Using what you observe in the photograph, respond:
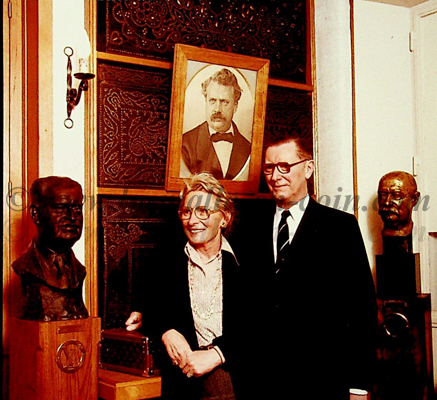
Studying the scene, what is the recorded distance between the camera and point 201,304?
2.88 m

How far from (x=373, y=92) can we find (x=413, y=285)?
147cm

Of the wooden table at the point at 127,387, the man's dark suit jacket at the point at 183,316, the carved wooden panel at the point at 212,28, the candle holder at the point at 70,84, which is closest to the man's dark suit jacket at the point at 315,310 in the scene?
the man's dark suit jacket at the point at 183,316

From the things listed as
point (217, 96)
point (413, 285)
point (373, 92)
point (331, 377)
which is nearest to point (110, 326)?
point (331, 377)

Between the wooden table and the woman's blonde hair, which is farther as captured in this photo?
the woman's blonde hair

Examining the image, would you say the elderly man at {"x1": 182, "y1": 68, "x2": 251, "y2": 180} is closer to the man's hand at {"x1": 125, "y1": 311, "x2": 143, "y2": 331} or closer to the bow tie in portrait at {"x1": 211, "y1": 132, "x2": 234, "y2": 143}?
the bow tie in portrait at {"x1": 211, "y1": 132, "x2": 234, "y2": 143}

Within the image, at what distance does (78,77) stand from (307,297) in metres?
1.62

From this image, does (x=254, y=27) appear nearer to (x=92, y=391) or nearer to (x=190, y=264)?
(x=190, y=264)

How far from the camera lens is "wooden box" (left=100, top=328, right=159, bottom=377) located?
2.94 metres

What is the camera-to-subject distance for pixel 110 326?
11.3 feet

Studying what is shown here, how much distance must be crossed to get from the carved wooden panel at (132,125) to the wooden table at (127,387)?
1128mm

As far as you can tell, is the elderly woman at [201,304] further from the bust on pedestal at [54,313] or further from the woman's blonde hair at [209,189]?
the bust on pedestal at [54,313]

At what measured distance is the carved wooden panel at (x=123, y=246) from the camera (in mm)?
3441

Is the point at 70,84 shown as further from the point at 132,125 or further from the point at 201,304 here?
the point at 201,304

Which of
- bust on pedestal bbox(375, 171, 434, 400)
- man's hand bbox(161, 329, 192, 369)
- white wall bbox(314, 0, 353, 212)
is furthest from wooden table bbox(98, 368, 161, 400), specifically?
white wall bbox(314, 0, 353, 212)
